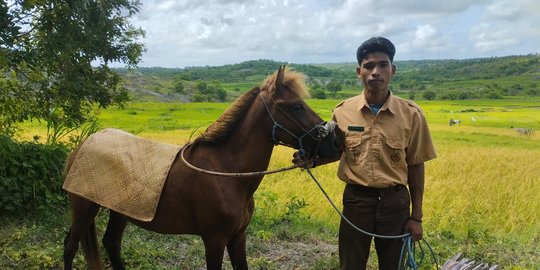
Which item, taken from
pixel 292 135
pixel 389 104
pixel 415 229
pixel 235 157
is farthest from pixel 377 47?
pixel 235 157

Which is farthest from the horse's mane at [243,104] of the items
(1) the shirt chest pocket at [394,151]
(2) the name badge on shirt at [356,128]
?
(1) the shirt chest pocket at [394,151]

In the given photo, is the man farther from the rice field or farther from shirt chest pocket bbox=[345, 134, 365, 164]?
the rice field

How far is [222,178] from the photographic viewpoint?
10.4 feet

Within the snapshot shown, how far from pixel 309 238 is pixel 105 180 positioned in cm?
296

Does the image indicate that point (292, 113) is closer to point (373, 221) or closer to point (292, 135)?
point (292, 135)

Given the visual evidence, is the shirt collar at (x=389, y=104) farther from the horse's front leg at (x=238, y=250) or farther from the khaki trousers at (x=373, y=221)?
the horse's front leg at (x=238, y=250)

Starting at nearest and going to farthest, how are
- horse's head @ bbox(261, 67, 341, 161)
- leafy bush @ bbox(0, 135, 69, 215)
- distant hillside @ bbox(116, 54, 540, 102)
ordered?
horse's head @ bbox(261, 67, 341, 161) < leafy bush @ bbox(0, 135, 69, 215) < distant hillside @ bbox(116, 54, 540, 102)

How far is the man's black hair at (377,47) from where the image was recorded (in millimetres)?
2691

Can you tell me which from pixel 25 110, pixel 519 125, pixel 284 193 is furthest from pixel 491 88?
pixel 25 110

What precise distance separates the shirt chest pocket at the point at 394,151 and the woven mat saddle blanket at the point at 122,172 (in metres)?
1.69

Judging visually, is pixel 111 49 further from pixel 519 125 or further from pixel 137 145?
pixel 519 125

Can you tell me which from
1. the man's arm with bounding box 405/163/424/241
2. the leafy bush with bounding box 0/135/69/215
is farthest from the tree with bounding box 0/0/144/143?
the man's arm with bounding box 405/163/424/241

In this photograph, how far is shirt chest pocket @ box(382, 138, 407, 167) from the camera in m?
2.69

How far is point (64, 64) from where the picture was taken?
6109 millimetres
